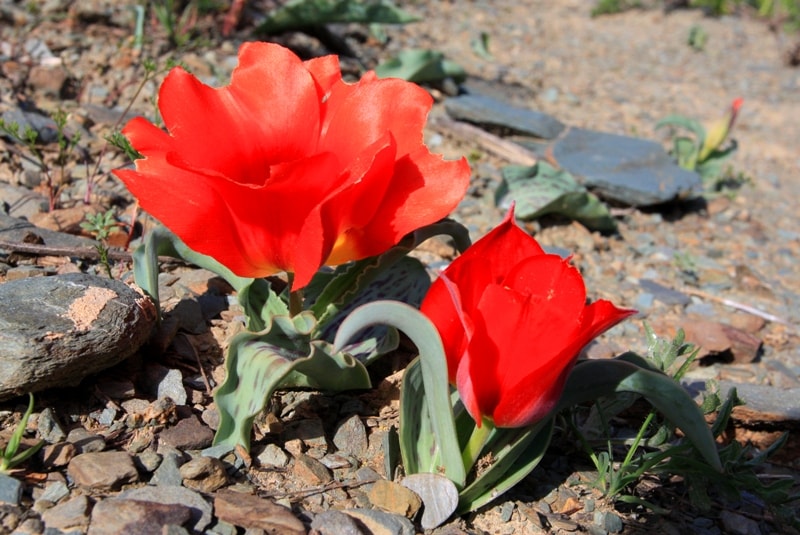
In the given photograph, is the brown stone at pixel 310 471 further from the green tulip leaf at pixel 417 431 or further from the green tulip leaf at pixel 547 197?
the green tulip leaf at pixel 547 197

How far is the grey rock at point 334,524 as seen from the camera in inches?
51.4

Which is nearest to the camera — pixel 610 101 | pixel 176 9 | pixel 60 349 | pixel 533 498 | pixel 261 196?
pixel 261 196

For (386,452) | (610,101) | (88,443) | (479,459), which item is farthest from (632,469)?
(610,101)

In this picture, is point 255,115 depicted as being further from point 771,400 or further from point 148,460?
point 771,400

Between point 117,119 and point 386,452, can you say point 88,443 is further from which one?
point 117,119

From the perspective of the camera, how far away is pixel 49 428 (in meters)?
1.42

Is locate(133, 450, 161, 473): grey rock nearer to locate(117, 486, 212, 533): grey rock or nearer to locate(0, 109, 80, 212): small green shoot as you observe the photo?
locate(117, 486, 212, 533): grey rock

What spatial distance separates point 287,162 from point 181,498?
0.55 m

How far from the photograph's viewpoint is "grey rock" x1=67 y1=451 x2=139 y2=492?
1.31 metres

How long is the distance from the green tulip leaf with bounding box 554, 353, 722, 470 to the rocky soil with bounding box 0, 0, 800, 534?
0.78 ft

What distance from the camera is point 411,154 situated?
1406 mm

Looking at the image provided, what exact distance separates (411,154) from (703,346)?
1401 mm

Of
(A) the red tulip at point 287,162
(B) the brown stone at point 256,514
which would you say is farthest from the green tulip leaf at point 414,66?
(B) the brown stone at point 256,514

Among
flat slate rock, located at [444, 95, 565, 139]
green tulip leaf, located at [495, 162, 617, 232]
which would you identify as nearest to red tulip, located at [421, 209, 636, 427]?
green tulip leaf, located at [495, 162, 617, 232]
